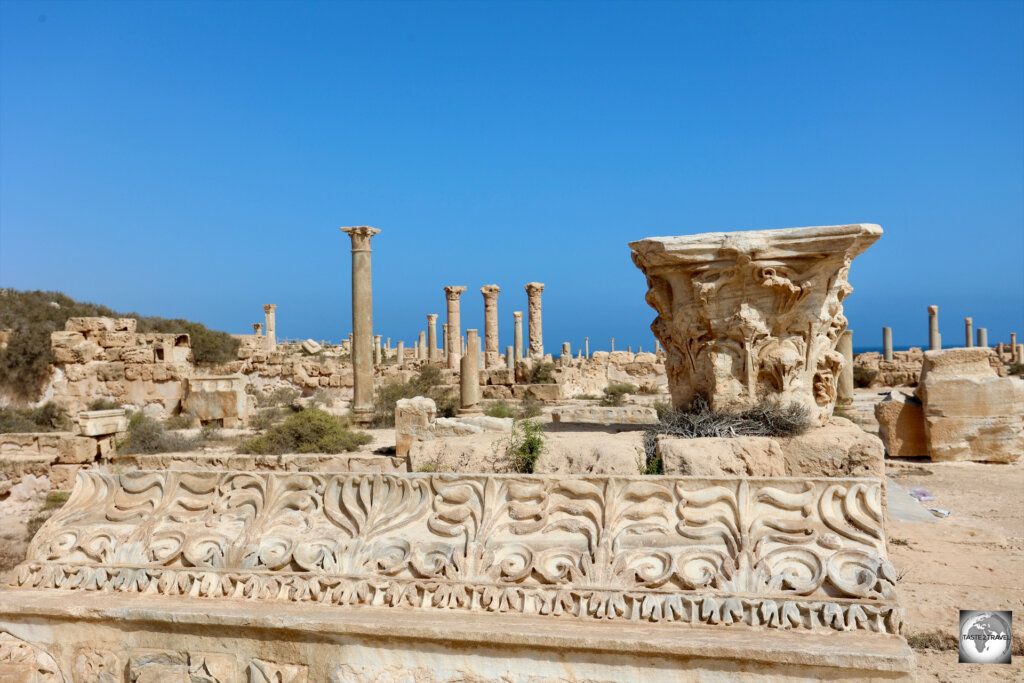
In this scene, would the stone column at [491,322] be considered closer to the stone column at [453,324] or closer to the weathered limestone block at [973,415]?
the stone column at [453,324]

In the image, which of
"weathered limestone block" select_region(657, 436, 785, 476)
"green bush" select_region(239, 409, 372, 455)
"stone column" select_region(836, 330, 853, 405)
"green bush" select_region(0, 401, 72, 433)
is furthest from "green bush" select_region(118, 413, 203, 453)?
"stone column" select_region(836, 330, 853, 405)

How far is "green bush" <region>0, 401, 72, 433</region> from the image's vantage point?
11.4 metres

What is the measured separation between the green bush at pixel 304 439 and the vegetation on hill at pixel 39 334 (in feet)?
29.8

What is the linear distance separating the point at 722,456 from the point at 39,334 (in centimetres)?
1918

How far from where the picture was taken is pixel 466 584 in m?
2.22

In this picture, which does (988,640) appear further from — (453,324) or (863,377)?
(453,324)

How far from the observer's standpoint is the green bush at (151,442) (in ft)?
32.6

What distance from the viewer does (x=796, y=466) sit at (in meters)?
3.97

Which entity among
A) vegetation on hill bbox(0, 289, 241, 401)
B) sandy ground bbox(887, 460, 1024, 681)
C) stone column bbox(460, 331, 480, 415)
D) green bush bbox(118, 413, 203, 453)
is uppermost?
vegetation on hill bbox(0, 289, 241, 401)

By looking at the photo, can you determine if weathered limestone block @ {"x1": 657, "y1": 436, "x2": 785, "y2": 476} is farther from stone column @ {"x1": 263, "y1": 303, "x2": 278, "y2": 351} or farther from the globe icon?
stone column @ {"x1": 263, "y1": 303, "x2": 278, "y2": 351}

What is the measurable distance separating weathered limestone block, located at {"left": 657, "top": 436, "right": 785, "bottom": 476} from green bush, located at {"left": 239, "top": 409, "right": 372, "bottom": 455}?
6647mm

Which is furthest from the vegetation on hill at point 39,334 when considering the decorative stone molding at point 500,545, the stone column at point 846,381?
the decorative stone molding at point 500,545

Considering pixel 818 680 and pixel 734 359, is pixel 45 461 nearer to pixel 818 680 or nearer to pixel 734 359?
pixel 734 359

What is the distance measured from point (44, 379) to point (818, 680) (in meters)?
17.8
